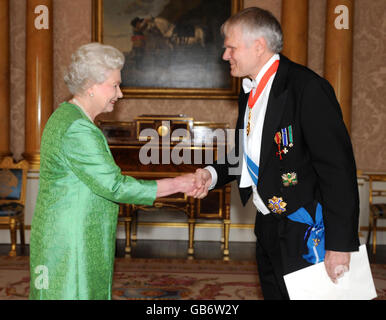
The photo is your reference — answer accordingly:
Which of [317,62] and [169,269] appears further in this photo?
[317,62]

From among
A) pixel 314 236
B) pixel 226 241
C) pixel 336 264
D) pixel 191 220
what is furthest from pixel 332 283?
pixel 191 220

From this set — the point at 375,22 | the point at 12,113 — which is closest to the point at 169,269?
the point at 12,113

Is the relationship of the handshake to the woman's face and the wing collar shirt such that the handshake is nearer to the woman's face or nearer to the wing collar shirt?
the wing collar shirt

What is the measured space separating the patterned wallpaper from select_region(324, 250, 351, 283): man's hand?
4.73m

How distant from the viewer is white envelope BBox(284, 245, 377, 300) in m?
1.95

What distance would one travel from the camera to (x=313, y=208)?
6.64 ft

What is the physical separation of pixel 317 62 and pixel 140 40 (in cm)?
243

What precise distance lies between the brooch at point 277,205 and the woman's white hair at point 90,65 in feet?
3.13

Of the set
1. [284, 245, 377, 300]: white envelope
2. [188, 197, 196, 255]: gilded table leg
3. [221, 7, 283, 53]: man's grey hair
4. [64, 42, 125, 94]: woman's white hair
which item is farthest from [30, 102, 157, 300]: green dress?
[188, 197, 196, 255]: gilded table leg

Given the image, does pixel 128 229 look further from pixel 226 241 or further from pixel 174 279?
pixel 174 279

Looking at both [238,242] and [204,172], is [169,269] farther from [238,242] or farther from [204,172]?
[204,172]

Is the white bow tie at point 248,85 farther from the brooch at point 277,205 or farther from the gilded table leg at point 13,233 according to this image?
the gilded table leg at point 13,233

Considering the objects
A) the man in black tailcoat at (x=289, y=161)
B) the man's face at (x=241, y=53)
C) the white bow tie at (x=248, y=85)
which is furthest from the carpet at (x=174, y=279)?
the man's face at (x=241, y=53)

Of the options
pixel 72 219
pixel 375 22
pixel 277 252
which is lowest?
pixel 277 252
